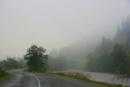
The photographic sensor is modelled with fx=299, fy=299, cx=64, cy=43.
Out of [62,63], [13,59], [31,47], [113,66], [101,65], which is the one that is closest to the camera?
[113,66]

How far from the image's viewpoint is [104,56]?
412ft

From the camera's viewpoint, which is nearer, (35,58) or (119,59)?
(119,59)

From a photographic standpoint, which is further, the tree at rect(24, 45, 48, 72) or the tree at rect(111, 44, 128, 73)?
the tree at rect(24, 45, 48, 72)

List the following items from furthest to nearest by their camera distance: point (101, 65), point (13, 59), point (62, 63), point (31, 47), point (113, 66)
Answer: point (13, 59) < point (62, 63) < point (31, 47) < point (101, 65) < point (113, 66)

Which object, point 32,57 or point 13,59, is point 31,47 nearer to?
point 32,57

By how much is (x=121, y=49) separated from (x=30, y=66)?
168ft

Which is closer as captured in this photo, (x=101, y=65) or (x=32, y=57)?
(x=101, y=65)

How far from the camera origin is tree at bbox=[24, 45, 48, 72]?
459ft

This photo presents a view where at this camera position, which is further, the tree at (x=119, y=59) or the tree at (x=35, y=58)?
the tree at (x=35, y=58)

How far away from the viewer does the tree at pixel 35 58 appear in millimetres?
139875

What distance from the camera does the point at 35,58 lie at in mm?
141750

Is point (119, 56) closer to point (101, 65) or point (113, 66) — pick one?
point (113, 66)

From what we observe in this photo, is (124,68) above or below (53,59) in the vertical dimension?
below

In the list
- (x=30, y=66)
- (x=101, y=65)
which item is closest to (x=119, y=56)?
(x=101, y=65)
